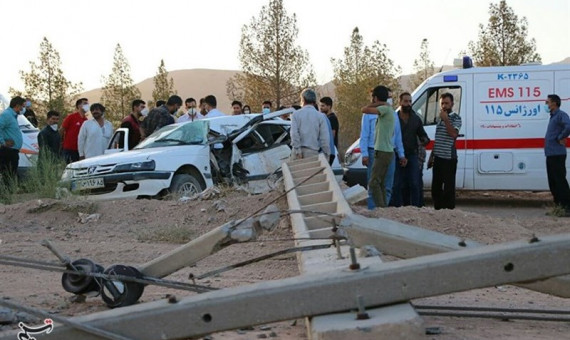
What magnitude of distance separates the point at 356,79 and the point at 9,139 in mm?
20704

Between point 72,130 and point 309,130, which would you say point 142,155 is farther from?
point 72,130

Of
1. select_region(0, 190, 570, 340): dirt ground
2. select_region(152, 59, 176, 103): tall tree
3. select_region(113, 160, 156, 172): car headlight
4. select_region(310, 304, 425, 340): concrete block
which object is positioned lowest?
select_region(0, 190, 570, 340): dirt ground

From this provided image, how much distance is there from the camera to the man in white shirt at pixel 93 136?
15.2 meters

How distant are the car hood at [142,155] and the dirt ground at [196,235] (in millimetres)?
1125

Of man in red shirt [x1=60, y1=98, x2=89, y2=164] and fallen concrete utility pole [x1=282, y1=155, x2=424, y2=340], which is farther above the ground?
man in red shirt [x1=60, y1=98, x2=89, y2=164]

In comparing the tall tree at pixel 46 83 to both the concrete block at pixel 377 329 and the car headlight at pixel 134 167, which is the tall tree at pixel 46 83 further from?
the concrete block at pixel 377 329

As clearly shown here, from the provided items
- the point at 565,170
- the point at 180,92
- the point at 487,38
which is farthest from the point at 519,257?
the point at 180,92

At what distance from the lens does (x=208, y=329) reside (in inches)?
151

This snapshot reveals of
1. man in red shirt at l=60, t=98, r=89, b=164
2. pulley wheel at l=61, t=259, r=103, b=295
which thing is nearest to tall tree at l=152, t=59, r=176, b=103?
man in red shirt at l=60, t=98, r=89, b=164

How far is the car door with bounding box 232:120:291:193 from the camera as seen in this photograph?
13.8m

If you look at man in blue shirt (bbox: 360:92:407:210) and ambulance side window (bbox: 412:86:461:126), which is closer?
man in blue shirt (bbox: 360:92:407:210)

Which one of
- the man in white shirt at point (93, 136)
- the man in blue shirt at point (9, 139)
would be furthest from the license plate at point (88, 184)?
the man in white shirt at point (93, 136)

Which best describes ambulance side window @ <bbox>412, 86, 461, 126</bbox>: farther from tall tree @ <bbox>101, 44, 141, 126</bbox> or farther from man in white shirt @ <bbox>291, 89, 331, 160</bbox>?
tall tree @ <bbox>101, 44, 141, 126</bbox>

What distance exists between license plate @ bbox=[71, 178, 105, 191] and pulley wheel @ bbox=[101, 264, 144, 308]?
7651 mm
